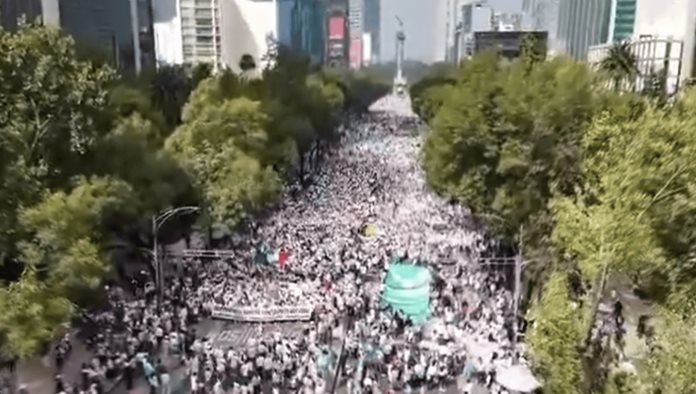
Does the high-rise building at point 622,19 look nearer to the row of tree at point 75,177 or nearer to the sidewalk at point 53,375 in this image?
the row of tree at point 75,177

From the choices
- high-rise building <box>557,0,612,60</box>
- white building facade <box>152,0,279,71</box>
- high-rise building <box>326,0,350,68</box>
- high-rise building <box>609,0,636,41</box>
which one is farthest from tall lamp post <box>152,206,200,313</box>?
high-rise building <box>326,0,350,68</box>

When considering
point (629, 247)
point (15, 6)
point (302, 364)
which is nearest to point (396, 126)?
point (15, 6)

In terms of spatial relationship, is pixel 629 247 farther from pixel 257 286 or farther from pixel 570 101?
pixel 257 286

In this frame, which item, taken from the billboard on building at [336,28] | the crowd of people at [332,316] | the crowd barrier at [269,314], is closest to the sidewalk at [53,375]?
the crowd of people at [332,316]

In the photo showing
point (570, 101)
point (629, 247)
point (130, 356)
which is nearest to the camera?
point (629, 247)

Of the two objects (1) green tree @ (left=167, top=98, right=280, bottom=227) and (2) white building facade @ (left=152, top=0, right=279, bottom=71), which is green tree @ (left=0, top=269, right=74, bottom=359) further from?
(2) white building facade @ (left=152, top=0, right=279, bottom=71)

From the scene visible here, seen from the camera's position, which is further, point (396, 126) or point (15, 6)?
point (396, 126)

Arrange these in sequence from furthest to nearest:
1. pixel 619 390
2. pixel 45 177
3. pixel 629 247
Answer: pixel 45 177 < pixel 629 247 < pixel 619 390

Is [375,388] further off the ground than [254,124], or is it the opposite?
[254,124]
